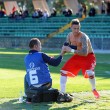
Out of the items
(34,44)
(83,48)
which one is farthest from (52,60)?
(83,48)

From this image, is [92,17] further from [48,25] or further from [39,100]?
[39,100]

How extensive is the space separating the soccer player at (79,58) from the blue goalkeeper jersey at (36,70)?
68cm

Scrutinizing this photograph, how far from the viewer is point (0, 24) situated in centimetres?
4262

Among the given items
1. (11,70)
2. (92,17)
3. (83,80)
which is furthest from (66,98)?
(92,17)

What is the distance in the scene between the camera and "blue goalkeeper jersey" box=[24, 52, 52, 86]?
400 inches

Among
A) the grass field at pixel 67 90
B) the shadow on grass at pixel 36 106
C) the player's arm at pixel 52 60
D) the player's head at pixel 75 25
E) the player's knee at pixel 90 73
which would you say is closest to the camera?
the shadow on grass at pixel 36 106

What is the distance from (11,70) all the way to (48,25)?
2199cm

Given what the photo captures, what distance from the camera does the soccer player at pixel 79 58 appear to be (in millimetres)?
10594

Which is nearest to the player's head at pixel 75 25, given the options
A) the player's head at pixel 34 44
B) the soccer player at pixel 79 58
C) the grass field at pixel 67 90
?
the soccer player at pixel 79 58

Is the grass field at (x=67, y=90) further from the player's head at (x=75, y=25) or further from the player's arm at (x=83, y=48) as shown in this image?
the player's head at (x=75, y=25)

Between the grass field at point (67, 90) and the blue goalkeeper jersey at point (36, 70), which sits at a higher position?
the blue goalkeeper jersey at point (36, 70)

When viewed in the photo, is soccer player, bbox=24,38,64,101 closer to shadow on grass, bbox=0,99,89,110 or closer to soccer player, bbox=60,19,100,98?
shadow on grass, bbox=0,99,89,110

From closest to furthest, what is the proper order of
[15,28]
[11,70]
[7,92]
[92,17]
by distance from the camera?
[7,92] < [11,70] < [92,17] < [15,28]

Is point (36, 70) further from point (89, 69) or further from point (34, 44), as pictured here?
point (89, 69)
